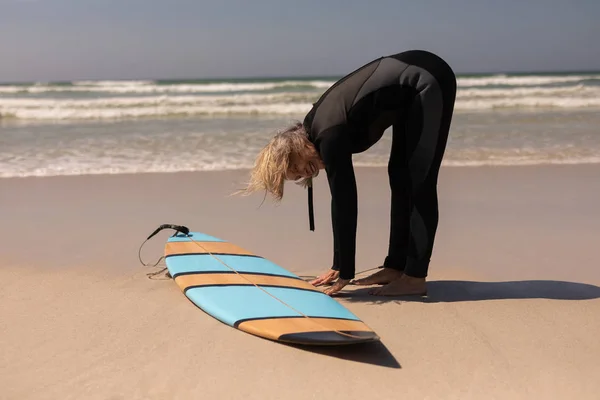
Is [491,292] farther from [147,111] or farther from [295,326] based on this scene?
[147,111]

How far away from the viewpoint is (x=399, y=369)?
7.03 ft

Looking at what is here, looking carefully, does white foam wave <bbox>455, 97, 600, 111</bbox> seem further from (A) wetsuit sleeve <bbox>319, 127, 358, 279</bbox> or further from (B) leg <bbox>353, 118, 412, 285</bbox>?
(A) wetsuit sleeve <bbox>319, 127, 358, 279</bbox>

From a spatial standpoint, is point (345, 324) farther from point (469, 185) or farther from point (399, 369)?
point (469, 185)

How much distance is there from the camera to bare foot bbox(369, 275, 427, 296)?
288 cm

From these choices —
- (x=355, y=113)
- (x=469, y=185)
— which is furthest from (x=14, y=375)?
(x=469, y=185)

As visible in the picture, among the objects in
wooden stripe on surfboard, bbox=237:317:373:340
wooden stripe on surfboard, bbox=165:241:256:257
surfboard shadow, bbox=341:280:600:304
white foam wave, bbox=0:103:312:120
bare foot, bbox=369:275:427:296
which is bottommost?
white foam wave, bbox=0:103:312:120

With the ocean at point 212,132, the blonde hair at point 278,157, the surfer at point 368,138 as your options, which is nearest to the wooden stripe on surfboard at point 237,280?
the surfer at point 368,138

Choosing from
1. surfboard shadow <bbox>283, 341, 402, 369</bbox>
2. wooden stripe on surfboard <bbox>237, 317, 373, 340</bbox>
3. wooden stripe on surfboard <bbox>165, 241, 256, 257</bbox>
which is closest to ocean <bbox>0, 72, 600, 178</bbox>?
wooden stripe on surfboard <bbox>165, 241, 256, 257</bbox>

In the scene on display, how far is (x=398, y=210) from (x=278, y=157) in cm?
72

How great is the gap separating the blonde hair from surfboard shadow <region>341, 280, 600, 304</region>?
0.70 m

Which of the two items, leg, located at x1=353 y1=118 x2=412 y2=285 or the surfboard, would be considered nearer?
the surfboard

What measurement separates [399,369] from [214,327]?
80 centimetres

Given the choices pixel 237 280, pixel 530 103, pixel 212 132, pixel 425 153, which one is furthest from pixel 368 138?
pixel 530 103

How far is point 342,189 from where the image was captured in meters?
2.61
